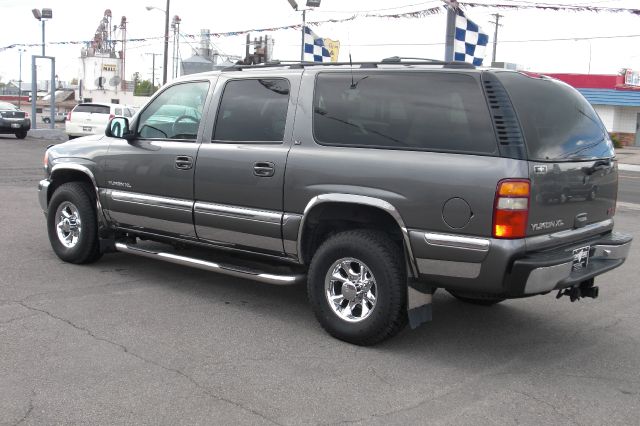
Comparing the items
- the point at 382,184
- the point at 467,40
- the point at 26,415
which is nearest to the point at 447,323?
the point at 382,184

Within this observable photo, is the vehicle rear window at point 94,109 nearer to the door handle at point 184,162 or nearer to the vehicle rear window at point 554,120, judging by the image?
the door handle at point 184,162

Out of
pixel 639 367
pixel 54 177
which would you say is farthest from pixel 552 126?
pixel 54 177

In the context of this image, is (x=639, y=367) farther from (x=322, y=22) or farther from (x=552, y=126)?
(x=322, y=22)

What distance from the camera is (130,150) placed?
20.6 ft

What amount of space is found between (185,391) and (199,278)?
275 centimetres

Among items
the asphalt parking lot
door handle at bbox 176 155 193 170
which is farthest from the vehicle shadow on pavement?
door handle at bbox 176 155 193 170

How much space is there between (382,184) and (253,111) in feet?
4.94

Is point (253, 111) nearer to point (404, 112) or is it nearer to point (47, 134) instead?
point (404, 112)

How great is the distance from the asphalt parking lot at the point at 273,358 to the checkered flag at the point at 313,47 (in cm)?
1166

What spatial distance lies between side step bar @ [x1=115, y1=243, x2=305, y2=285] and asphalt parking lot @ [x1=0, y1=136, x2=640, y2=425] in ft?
1.02

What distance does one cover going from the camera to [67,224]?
6949mm

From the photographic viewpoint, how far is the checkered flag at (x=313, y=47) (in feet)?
57.0

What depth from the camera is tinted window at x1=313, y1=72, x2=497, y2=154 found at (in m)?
4.43

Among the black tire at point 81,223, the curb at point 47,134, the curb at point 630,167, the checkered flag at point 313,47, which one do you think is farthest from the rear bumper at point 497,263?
the curb at point 47,134
